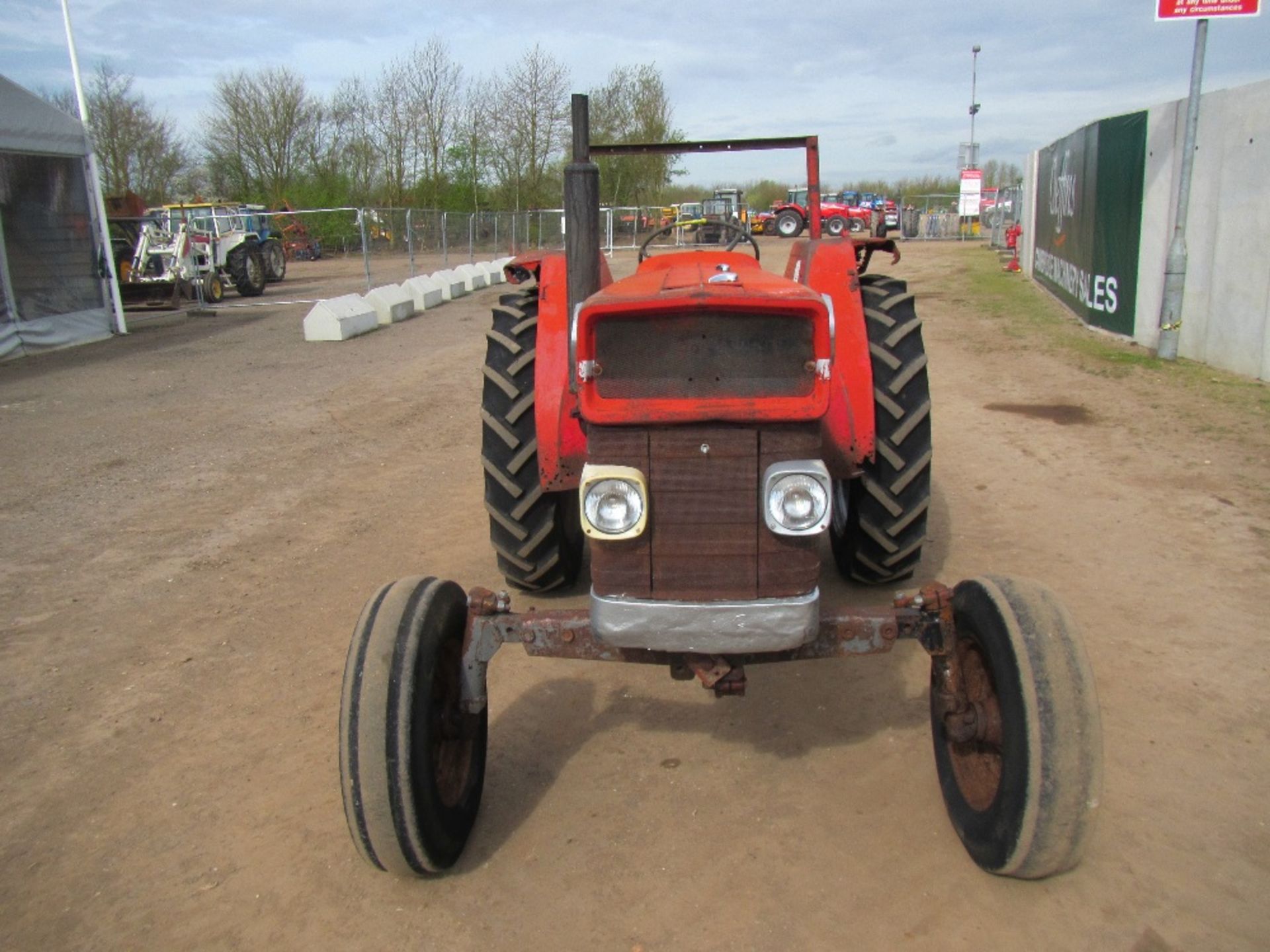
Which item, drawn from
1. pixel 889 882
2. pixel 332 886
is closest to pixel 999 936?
pixel 889 882

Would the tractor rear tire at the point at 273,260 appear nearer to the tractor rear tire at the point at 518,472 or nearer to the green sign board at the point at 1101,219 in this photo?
the green sign board at the point at 1101,219

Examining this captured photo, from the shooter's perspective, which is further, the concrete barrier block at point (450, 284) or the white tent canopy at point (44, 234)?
the concrete barrier block at point (450, 284)

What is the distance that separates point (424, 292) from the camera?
18281 mm

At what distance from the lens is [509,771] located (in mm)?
3320

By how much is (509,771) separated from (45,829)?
1.45 meters

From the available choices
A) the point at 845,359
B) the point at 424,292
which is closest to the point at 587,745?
the point at 845,359

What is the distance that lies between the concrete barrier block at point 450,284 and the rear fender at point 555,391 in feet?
52.0

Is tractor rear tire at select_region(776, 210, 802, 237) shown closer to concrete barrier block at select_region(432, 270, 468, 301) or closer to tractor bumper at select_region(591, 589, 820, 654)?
concrete barrier block at select_region(432, 270, 468, 301)

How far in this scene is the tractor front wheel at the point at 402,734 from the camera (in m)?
2.54

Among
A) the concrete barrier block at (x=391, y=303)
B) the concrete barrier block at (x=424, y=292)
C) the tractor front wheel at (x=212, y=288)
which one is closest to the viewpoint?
the concrete barrier block at (x=391, y=303)

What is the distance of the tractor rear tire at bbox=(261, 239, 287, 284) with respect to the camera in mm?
24344

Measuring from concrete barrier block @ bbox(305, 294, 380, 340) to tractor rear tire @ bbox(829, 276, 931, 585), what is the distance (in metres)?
11.3

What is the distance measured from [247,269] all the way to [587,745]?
21.2 metres

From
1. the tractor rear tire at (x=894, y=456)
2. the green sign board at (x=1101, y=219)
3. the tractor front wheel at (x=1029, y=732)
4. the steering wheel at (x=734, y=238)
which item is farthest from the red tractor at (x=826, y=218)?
the tractor front wheel at (x=1029, y=732)
